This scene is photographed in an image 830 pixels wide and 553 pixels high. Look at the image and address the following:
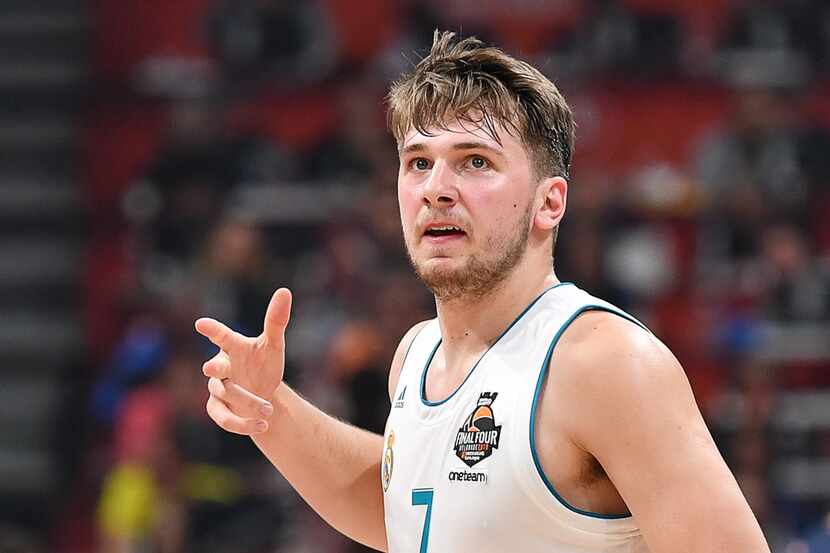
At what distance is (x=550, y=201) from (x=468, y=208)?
0.91 ft

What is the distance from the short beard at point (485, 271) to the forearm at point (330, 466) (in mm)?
702

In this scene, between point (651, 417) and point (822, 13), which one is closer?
point (651, 417)

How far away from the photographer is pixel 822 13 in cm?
1228

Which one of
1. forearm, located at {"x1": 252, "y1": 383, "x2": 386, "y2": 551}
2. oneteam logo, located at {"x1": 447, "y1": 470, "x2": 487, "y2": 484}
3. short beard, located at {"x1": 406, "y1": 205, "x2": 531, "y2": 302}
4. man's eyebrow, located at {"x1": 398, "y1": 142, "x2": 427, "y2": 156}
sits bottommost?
forearm, located at {"x1": 252, "y1": 383, "x2": 386, "y2": 551}

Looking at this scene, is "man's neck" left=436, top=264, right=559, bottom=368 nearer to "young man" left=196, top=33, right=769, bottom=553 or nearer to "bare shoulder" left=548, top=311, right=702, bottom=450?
"young man" left=196, top=33, right=769, bottom=553

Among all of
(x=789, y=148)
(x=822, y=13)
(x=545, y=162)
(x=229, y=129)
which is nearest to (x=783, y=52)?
(x=822, y=13)

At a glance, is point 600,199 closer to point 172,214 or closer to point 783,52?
point 783,52

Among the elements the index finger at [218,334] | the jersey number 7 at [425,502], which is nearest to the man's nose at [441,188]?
the index finger at [218,334]

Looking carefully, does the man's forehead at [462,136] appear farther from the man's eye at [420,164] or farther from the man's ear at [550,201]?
the man's ear at [550,201]

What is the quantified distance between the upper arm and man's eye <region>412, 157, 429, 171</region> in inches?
27.9

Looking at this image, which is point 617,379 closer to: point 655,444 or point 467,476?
point 655,444

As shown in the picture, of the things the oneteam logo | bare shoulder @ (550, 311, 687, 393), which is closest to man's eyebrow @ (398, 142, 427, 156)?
bare shoulder @ (550, 311, 687, 393)

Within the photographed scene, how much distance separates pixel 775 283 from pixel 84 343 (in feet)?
20.4

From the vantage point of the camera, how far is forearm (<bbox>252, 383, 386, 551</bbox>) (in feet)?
13.4
